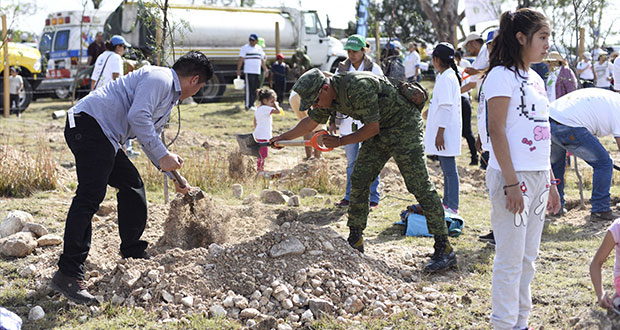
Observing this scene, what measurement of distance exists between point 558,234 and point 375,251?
6.39 feet

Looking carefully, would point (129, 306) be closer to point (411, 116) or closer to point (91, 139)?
point (91, 139)

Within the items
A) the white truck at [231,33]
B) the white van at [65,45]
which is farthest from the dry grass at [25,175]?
the white van at [65,45]

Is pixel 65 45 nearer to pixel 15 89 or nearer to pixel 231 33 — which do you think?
pixel 15 89

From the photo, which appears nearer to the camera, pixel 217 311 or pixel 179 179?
pixel 217 311

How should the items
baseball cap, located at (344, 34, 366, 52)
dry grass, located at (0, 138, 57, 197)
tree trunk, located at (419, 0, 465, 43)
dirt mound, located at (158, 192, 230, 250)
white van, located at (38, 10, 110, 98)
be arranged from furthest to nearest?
tree trunk, located at (419, 0, 465, 43)
white van, located at (38, 10, 110, 98)
dry grass, located at (0, 138, 57, 197)
baseball cap, located at (344, 34, 366, 52)
dirt mound, located at (158, 192, 230, 250)

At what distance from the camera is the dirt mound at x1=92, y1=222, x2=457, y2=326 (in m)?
4.13

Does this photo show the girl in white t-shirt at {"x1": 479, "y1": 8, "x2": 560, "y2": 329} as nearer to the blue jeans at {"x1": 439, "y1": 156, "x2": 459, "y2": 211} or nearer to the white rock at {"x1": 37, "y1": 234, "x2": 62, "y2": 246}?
the blue jeans at {"x1": 439, "y1": 156, "x2": 459, "y2": 211}

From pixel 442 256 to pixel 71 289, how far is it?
264 cm

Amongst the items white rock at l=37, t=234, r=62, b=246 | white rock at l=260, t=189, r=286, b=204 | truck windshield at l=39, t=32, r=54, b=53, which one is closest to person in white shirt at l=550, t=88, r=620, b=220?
white rock at l=260, t=189, r=286, b=204

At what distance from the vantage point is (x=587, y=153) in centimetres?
609

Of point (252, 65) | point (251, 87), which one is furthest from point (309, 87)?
point (251, 87)

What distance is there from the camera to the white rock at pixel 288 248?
15.0 feet

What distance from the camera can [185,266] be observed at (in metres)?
4.50

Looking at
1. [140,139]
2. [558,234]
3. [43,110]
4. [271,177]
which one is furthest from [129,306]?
[43,110]
